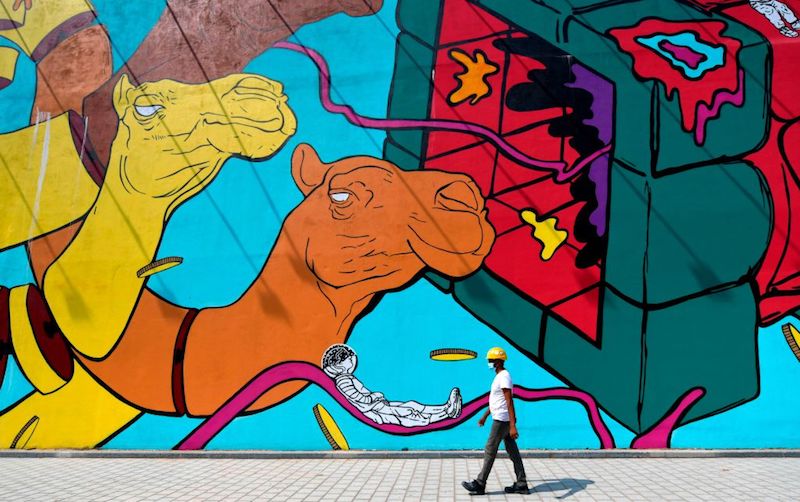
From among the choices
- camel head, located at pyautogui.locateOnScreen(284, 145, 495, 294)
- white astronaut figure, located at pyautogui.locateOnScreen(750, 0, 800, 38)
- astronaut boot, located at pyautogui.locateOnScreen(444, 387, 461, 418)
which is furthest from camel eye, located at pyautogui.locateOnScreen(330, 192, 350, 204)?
white astronaut figure, located at pyautogui.locateOnScreen(750, 0, 800, 38)

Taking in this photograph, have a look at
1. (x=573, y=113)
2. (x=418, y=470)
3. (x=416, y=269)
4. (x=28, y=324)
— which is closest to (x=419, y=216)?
(x=416, y=269)

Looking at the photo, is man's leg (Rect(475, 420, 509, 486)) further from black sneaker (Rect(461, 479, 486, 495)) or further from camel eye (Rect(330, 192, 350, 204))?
camel eye (Rect(330, 192, 350, 204))

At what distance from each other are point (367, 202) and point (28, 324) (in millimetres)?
5654

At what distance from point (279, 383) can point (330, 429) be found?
3.20 ft

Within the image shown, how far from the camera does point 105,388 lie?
9.55m

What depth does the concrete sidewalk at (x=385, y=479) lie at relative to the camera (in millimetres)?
6184

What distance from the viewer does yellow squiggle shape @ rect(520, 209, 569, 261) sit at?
893 cm

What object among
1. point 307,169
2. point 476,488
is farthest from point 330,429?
point 307,169

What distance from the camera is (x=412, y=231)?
9242 mm

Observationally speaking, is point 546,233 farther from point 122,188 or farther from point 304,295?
point 122,188

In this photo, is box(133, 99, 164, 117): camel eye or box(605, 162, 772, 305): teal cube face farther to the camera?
box(133, 99, 164, 117): camel eye

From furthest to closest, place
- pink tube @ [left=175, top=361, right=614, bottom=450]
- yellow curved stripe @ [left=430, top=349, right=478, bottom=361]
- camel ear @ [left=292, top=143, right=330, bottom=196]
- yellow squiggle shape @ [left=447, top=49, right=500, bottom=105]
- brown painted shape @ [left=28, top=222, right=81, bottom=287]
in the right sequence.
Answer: brown painted shape @ [left=28, top=222, right=81, bottom=287] < camel ear @ [left=292, top=143, right=330, bottom=196] < yellow squiggle shape @ [left=447, top=49, right=500, bottom=105] < yellow curved stripe @ [left=430, top=349, right=478, bottom=361] < pink tube @ [left=175, top=361, right=614, bottom=450]

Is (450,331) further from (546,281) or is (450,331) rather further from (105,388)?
(105,388)

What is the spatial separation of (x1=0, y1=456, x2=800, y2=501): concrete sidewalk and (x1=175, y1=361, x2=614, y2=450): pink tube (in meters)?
0.43
